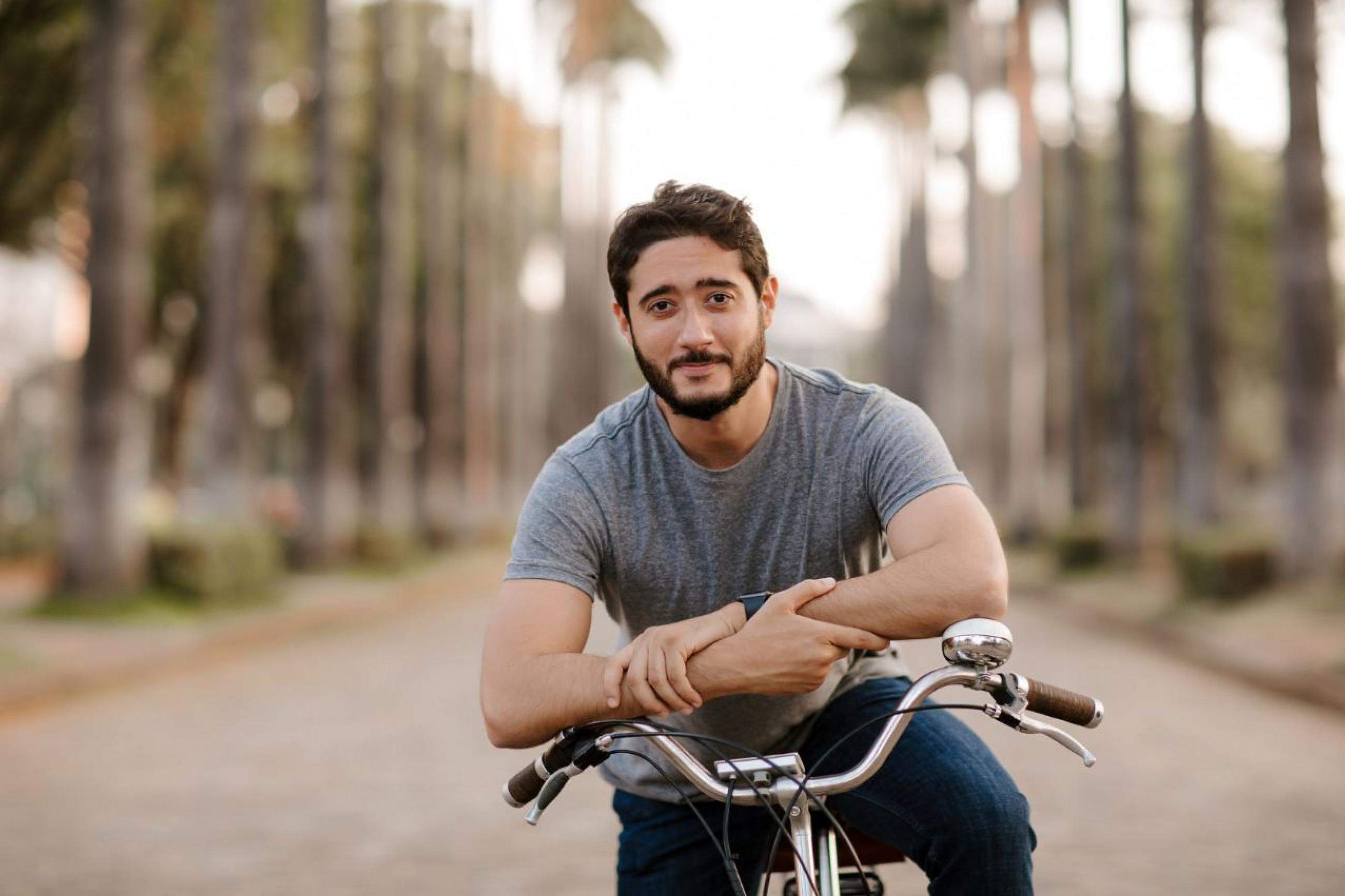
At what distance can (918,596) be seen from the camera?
2938mm

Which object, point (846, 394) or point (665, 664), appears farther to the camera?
point (846, 394)

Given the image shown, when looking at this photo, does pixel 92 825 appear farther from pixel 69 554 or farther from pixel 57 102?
pixel 57 102

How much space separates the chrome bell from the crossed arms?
0.25m

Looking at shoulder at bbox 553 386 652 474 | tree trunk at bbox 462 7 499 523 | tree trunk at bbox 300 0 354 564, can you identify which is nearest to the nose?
shoulder at bbox 553 386 652 474

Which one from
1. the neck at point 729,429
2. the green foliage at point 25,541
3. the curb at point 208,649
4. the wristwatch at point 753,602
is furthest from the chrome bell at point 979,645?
the green foliage at point 25,541

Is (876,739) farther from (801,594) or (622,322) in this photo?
(622,322)

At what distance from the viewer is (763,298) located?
3.26m

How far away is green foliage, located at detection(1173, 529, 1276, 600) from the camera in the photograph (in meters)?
16.8

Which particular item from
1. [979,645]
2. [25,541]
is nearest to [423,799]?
[979,645]

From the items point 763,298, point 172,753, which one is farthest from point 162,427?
point 763,298

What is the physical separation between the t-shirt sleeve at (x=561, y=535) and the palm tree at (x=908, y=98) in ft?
141

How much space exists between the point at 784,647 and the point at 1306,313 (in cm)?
1505

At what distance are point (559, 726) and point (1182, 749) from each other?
723 cm

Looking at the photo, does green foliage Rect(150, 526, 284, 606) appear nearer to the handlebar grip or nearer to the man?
the man
